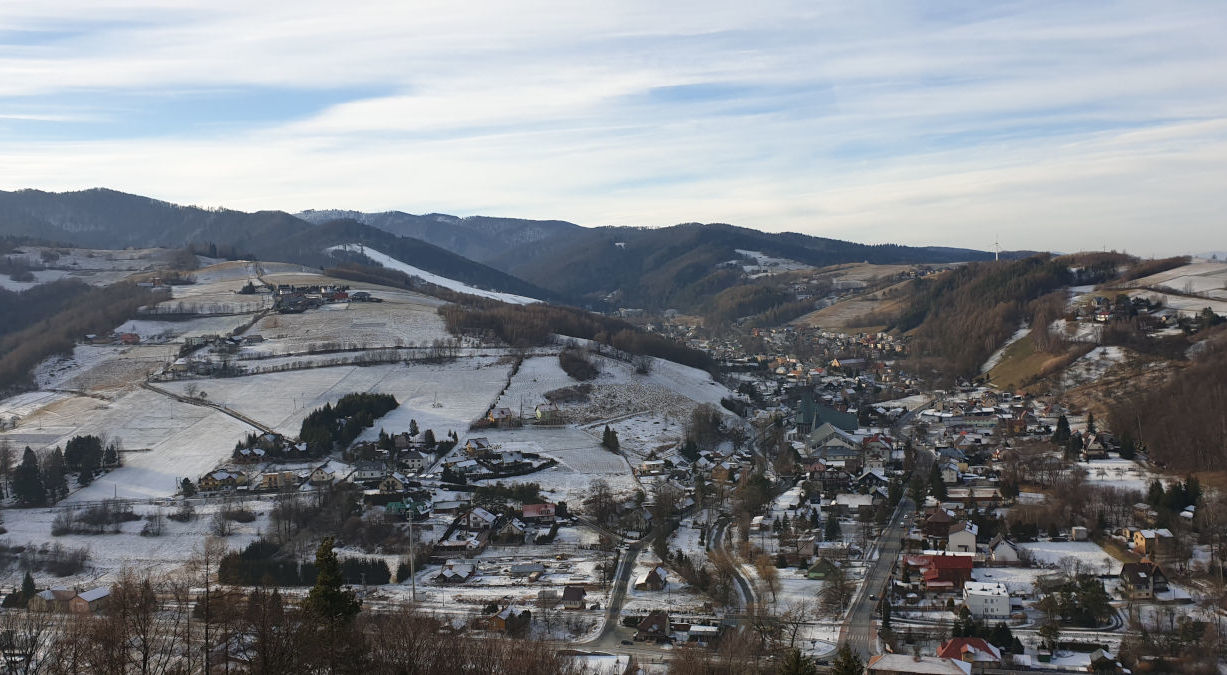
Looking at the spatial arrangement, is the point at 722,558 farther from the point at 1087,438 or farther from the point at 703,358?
the point at 703,358

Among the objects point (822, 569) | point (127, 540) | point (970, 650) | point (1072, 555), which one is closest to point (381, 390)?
point (127, 540)

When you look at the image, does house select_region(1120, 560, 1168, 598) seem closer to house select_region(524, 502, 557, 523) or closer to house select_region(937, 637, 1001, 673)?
house select_region(937, 637, 1001, 673)

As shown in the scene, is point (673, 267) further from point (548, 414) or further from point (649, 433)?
point (649, 433)

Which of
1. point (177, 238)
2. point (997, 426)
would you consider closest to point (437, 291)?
point (997, 426)

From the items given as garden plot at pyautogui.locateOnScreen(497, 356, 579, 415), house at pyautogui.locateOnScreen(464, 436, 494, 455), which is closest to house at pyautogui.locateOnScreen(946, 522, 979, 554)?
house at pyautogui.locateOnScreen(464, 436, 494, 455)

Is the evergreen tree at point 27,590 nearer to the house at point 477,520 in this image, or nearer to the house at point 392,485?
the house at point 392,485

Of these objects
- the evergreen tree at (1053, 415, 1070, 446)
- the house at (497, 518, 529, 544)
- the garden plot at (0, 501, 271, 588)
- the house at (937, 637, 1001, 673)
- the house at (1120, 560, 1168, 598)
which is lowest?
the garden plot at (0, 501, 271, 588)

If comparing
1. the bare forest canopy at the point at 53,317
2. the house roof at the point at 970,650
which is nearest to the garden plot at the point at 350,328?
the bare forest canopy at the point at 53,317
